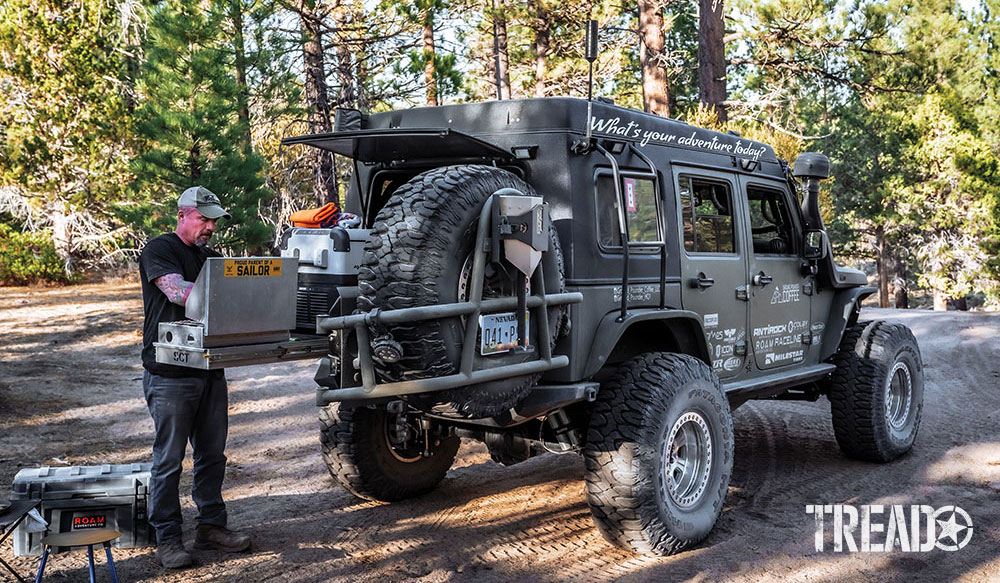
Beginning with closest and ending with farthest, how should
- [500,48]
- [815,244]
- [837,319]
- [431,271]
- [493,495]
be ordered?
[431,271], [493,495], [815,244], [837,319], [500,48]

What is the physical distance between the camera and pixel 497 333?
4086 mm

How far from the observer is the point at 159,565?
458 centimetres

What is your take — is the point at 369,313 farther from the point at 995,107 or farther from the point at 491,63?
the point at 995,107

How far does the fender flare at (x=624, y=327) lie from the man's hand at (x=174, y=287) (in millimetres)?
2128

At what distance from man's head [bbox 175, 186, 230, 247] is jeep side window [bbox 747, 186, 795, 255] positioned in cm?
375

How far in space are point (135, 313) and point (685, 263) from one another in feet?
37.9

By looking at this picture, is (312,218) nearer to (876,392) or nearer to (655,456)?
(655,456)

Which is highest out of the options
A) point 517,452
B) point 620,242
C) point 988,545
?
point 620,242

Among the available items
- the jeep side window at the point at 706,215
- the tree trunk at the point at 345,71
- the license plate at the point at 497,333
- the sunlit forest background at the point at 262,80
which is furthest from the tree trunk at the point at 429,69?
the license plate at the point at 497,333

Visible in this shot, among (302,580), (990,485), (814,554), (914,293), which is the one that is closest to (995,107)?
(914,293)

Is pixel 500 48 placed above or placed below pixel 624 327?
above

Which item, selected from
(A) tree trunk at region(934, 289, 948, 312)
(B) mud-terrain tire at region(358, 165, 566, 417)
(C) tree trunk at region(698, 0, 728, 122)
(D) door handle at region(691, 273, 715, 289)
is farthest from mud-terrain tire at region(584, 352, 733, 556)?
(A) tree trunk at region(934, 289, 948, 312)

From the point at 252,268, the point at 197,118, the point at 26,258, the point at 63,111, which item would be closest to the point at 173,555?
the point at 252,268

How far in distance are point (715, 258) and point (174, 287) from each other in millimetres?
3340
